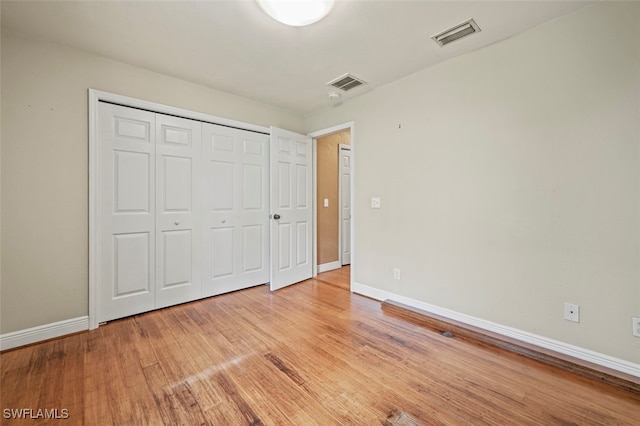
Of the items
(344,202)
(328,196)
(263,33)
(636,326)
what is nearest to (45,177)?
(263,33)

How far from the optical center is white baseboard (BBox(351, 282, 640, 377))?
5.52 feet

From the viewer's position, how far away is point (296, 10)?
1706 mm

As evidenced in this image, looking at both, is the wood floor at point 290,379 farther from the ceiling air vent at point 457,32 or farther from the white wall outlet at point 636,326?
the ceiling air vent at point 457,32

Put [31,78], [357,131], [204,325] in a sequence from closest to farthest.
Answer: [31,78] < [204,325] < [357,131]

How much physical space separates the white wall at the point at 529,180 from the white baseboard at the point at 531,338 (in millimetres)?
40

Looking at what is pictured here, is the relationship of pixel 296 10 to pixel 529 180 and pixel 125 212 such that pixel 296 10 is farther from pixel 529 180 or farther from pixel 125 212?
pixel 125 212

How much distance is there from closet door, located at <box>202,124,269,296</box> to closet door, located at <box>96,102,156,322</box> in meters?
0.55

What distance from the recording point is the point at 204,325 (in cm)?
240

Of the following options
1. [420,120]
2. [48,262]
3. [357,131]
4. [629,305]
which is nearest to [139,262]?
[48,262]

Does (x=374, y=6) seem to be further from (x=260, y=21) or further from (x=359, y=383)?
(x=359, y=383)

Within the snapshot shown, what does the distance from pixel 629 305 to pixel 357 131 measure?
269cm

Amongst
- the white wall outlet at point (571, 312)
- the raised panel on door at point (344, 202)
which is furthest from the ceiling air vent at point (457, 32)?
the raised panel on door at point (344, 202)

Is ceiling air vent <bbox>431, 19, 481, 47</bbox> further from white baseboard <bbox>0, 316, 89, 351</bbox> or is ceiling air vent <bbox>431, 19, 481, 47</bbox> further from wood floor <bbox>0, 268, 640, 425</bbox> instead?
white baseboard <bbox>0, 316, 89, 351</bbox>

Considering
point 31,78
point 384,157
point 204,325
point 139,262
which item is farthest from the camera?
point 384,157
